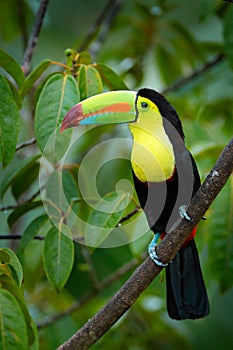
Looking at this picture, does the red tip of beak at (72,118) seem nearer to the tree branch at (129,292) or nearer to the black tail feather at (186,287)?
the tree branch at (129,292)

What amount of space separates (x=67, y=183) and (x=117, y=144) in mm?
1128

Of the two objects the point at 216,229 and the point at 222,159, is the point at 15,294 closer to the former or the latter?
the point at 222,159

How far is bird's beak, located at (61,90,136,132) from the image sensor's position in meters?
2.32

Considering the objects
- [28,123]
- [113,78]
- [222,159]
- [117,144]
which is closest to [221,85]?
[117,144]

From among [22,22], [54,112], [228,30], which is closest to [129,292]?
[54,112]

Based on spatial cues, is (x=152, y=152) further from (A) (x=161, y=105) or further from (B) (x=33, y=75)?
(B) (x=33, y=75)

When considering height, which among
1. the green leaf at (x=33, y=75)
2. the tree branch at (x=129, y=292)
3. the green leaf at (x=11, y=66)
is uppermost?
the green leaf at (x=11, y=66)

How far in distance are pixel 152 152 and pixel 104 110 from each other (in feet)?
0.79

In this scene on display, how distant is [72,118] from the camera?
7.56ft

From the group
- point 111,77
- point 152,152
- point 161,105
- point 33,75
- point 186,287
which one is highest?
point 33,75

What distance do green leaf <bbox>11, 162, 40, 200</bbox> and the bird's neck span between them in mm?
412

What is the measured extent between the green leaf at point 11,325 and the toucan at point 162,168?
729 mm

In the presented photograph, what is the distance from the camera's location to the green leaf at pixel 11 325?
1.81m

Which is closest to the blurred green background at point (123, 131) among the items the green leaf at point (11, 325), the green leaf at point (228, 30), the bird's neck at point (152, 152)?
the green leaf at point (228, 30)
